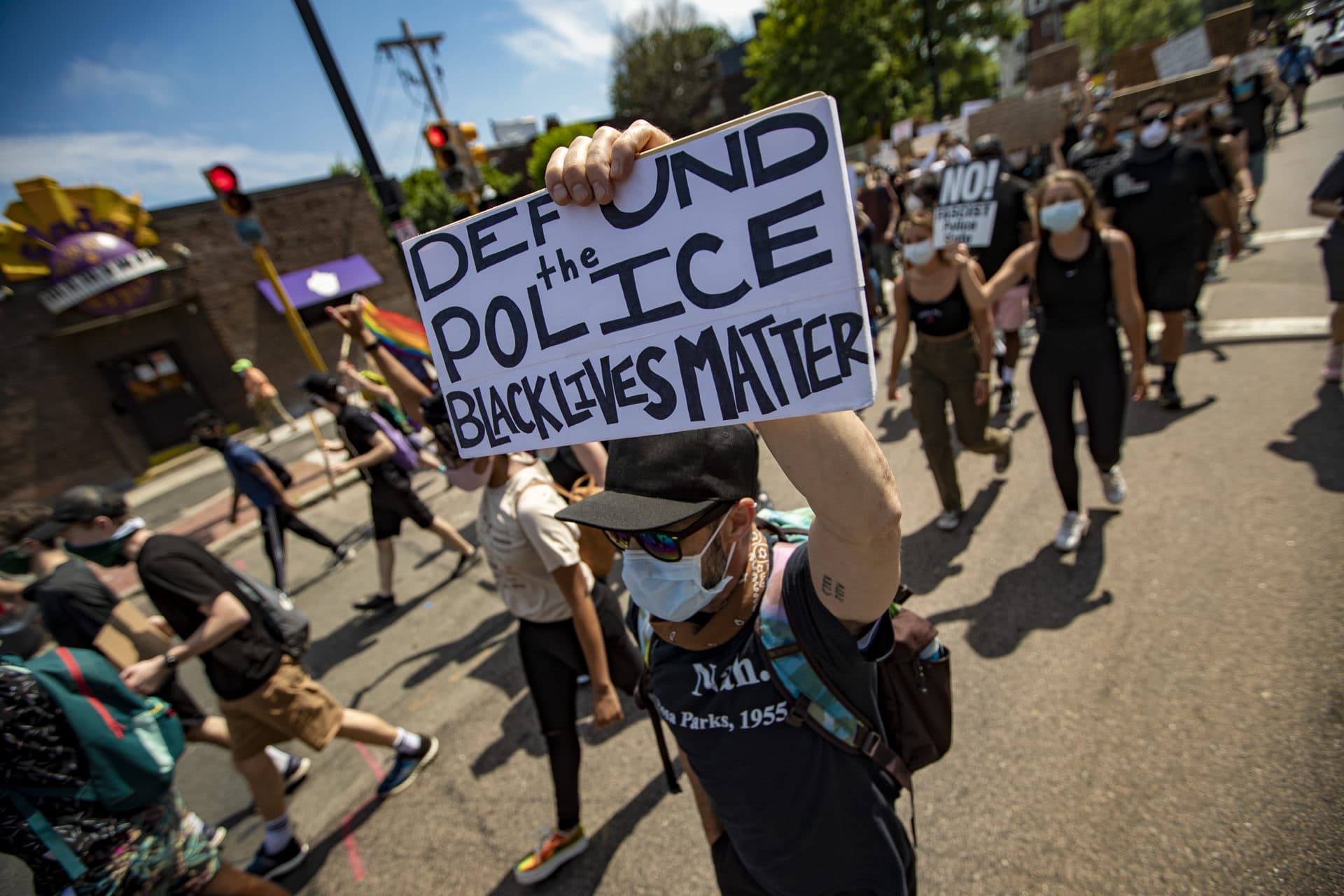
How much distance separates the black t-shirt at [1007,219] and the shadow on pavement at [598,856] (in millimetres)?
4939

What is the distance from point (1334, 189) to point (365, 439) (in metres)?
7.06

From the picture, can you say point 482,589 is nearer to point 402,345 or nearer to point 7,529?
point 402,345

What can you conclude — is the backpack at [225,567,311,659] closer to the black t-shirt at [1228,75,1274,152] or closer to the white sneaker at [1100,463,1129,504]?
the white sneaker at [1100,463,1129,504]

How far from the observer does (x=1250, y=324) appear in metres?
5.62

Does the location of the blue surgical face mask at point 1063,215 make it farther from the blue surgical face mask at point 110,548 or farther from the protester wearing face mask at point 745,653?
the blue surgical face mask at point 110,548

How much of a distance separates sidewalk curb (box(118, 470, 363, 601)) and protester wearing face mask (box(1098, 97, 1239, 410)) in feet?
27.4

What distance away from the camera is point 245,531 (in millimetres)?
8391

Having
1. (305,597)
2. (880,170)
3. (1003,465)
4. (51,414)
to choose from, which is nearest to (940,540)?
(1003,465)

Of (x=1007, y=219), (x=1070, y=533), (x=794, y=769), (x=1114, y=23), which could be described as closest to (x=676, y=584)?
(x=794, y=769)

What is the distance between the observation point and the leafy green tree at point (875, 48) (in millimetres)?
27889

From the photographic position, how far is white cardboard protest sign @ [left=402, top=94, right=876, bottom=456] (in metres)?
0.90

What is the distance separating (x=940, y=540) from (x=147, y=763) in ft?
13.6

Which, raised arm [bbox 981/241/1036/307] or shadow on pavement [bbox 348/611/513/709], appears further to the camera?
shadow on pavement [bbox 348/611/513/709]

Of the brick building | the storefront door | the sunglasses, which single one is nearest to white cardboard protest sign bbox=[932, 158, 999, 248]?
the sunglasses
